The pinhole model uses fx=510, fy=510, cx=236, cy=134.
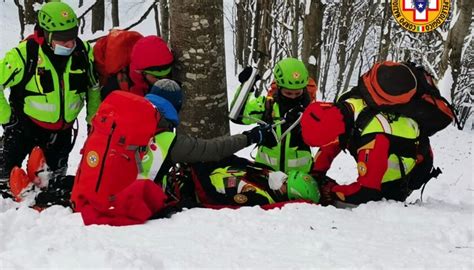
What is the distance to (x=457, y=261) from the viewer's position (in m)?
2.74

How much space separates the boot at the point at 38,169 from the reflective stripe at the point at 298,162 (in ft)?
7.81

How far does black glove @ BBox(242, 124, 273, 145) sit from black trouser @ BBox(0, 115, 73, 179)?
6.90 ft

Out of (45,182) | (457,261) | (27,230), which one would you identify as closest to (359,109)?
(457,261)

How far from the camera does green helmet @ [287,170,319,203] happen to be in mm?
4332

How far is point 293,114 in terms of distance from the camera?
501cm

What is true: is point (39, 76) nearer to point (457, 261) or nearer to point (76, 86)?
point (76, 86)

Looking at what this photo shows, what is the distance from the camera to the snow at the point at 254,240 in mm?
2637

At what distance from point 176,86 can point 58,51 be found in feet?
4.90

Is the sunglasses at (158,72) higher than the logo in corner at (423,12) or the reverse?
higher

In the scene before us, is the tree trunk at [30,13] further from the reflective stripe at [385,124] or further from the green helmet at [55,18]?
the reflective stripe at [385,124]

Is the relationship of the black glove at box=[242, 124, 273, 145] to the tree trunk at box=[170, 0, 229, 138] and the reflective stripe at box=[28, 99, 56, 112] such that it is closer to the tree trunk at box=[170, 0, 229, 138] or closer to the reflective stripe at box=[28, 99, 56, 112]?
the tree trunk at box=[170, 0, 229, 138]

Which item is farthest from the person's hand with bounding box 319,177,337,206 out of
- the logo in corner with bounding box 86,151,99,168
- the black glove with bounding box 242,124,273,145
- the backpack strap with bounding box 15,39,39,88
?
the backpack strap with bounding box 15,39,39,88

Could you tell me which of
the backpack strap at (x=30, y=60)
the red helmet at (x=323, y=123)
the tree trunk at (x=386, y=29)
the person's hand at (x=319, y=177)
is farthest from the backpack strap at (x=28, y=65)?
the tree trunk at (x=386, y=29)

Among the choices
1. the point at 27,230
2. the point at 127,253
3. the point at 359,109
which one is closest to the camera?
the point at 127,253
